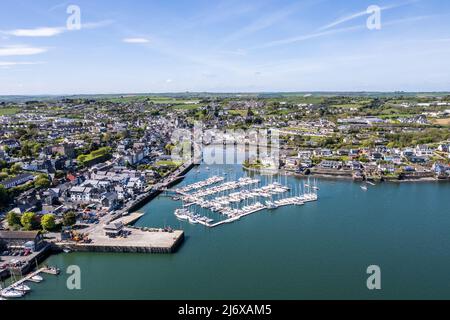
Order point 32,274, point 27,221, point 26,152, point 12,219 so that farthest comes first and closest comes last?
1. point 26,152
2. point 12,219
3. point 27,221
4. point 32,274

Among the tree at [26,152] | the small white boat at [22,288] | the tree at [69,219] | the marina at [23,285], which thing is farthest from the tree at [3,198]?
the tree at [26,152]

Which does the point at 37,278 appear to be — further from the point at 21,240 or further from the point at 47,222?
the point at 47,222

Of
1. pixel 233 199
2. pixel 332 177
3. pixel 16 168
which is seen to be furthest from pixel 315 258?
pixel 16 168

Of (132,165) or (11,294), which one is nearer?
(11,294)

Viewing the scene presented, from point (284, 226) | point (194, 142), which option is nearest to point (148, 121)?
point (194, 142)

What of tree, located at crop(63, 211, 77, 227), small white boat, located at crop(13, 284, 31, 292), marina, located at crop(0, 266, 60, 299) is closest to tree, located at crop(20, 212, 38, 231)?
tree, located at crop(63, 211, 77, 227)
